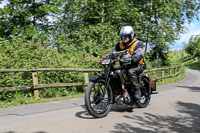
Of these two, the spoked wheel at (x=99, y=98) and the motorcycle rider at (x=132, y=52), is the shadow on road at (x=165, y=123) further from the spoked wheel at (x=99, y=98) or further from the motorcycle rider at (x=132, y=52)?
the motorcycle rider at (x=132, y=52)

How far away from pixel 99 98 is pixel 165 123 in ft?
4.91

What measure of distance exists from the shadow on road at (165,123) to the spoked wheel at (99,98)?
1.81ft

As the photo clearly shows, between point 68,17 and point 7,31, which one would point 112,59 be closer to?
point 7,31

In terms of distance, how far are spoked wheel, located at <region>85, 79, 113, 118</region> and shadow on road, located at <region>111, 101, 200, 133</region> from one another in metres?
0.55

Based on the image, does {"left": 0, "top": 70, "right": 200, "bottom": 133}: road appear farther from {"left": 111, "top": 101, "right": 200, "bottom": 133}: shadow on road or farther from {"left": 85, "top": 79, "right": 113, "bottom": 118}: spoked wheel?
{"left": 85, "top": 79, "right": 113, "bottom": 118}: spoked wheel

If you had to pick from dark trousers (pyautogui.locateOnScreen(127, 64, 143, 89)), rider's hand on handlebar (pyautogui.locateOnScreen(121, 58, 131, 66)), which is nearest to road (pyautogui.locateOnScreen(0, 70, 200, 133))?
dark trousers (pyautogui.locateOnScreen(127, 64, 143, 89))

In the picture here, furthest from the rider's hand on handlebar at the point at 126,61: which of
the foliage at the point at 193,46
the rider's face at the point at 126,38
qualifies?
the foliage at the point at 193,46

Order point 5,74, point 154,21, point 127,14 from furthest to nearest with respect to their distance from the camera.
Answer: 1. point 154,21
2. point 127,14
3. point 5,74

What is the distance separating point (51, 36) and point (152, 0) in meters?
12.9

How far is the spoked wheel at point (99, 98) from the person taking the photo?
4918 mm

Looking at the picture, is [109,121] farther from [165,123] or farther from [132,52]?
[132,52]

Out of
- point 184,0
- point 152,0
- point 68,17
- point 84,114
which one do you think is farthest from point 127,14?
point 84,114

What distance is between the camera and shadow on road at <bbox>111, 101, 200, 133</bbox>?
4.16 m

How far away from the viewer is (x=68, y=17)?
31.3m
